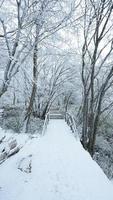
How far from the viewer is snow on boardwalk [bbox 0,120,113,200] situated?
5685 mm

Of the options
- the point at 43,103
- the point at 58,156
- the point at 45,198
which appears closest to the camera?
the point at 45,198

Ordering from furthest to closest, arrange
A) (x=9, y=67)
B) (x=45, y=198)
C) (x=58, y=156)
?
(x=58, y=156) → (x=9, y=67) → (x=45, y=198)

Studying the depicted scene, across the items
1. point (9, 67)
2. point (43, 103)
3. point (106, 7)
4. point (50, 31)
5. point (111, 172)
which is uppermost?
point (106, 7)

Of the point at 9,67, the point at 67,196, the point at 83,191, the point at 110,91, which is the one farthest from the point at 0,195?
the point at 110,91

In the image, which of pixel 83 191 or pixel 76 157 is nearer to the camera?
pixel 83 191

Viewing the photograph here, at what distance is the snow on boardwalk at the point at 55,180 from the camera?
5.69m

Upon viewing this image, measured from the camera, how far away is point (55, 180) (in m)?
6.52

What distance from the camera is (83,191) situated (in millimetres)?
6008

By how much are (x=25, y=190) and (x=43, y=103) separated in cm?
2252

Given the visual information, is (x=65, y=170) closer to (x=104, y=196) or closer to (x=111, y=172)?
(x=104, y=196)

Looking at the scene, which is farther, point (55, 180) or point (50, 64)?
point (50, 64)

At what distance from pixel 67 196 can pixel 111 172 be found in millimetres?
8649

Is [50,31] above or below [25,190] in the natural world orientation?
above

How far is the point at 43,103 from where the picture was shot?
28266 mm
